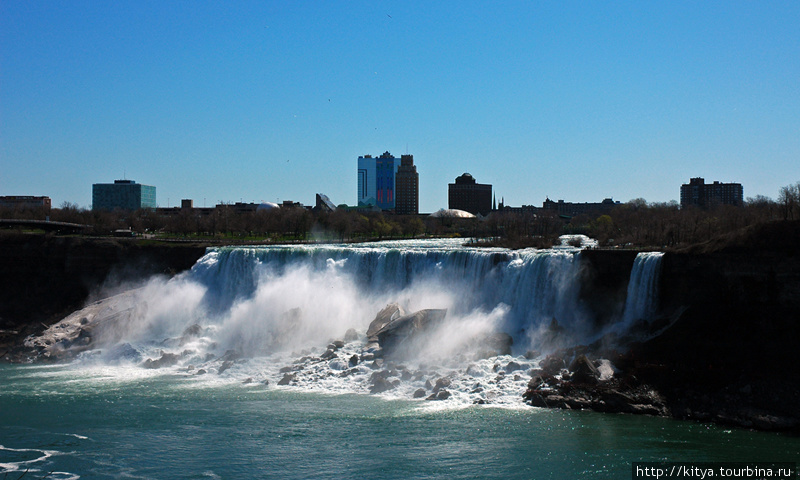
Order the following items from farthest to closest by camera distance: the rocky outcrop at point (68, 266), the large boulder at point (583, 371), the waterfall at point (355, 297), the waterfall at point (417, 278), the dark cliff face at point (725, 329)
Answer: the rocky outcrop at point (68, 266), the waterfall at point (417, 278), the waterfall at point (355, 297), the large boulder at point (583, 371), the dark cliff face at point (725, 329)

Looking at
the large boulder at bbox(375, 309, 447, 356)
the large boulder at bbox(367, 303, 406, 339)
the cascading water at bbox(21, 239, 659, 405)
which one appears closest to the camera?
the cascading water at bbox(21, 239, 659, 405)

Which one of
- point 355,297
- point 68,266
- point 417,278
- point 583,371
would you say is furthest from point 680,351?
point 68,266

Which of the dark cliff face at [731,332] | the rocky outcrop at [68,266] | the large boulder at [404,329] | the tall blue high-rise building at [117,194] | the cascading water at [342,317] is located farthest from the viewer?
the tall blue high-rise building at [117,194]

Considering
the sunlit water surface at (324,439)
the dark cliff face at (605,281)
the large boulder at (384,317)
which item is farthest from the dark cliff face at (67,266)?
the dark cliff face at (605,281)

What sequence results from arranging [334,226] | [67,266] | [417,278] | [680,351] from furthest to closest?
[334,226] < [67,266] < [417,278] < [680,351]

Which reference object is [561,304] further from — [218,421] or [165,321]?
[165,321]

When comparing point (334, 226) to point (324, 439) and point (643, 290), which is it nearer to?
point (643, 290)

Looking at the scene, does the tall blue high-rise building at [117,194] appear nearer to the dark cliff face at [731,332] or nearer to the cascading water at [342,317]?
the cascading water at [342,317]

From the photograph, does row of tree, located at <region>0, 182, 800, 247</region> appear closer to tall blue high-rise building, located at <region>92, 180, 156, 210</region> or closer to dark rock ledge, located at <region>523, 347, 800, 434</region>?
dark rock ledge, located at <region>523, 347, 800, 434</region>

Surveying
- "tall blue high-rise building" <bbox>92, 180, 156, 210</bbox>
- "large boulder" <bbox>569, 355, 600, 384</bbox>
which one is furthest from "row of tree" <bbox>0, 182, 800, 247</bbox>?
"tall blue high-rise building" <bbox>92, 180, 156, 210</bbox>
